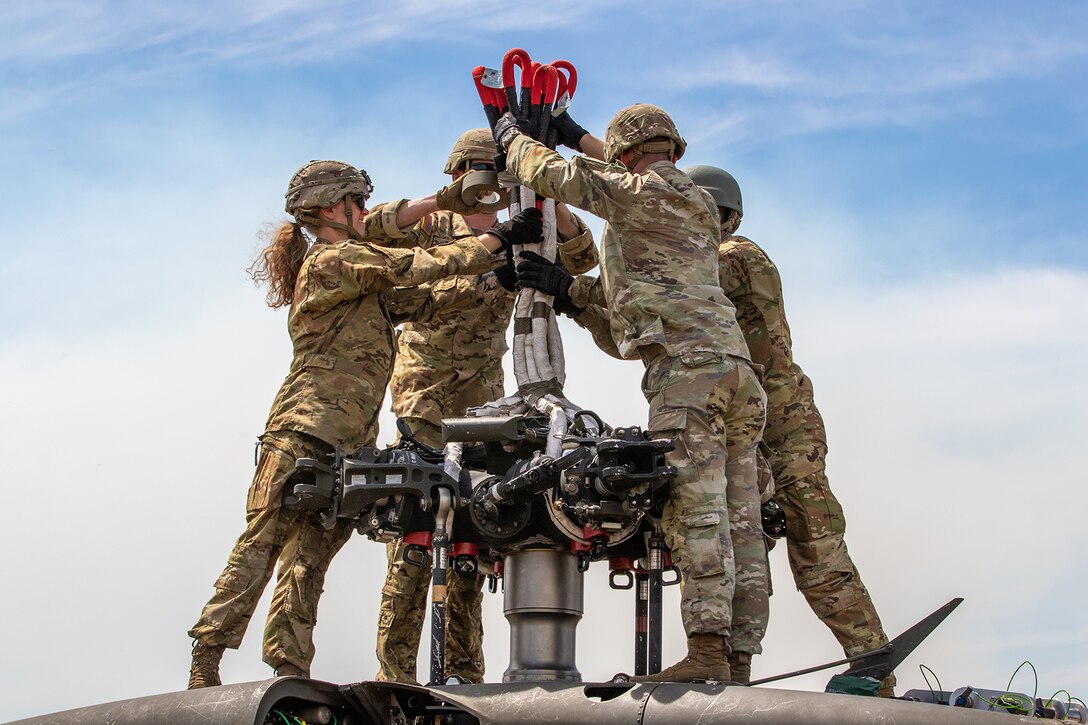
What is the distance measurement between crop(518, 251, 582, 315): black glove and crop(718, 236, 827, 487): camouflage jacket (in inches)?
49.2

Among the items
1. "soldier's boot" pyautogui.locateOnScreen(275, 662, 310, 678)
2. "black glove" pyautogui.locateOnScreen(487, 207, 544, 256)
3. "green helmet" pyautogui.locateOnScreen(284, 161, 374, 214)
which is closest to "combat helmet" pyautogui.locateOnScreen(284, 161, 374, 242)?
"green helmet" pyautogui.locateOnScreen(284, 161, 374, 214)

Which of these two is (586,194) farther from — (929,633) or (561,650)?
(929,633)

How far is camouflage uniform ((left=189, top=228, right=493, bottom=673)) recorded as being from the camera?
32.4 ft

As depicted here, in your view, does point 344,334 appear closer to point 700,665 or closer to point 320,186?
point 320,186

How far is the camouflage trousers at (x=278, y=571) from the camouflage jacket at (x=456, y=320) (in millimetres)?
1761

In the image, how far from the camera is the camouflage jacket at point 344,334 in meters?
10.2

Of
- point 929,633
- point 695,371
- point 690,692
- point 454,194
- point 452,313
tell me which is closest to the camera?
point 690,692

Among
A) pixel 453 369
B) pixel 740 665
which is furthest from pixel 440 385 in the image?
pixel 740 665

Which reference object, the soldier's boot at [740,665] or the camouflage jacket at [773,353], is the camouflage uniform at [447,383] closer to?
the camouflage jacket at [773,353]

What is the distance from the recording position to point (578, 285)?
1031 centimetres

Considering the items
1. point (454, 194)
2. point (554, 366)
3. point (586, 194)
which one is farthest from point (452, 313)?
point (586, 194)

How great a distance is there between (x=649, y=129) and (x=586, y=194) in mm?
700

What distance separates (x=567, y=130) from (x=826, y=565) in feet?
11.0

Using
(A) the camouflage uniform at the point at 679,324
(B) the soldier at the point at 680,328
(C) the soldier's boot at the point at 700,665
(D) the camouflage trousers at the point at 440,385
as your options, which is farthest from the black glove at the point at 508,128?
(C) the soldier's boot at the point at 700,665
